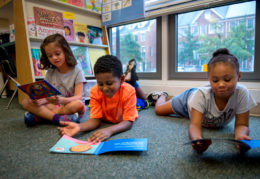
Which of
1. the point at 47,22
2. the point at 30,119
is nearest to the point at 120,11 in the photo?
the point at 47,22

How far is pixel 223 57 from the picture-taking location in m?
0.74

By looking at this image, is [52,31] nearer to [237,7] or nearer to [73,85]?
[73,85]

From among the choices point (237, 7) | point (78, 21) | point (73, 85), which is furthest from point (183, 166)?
point (78, 21)

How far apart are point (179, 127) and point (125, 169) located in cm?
55

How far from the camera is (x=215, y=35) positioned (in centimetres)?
158

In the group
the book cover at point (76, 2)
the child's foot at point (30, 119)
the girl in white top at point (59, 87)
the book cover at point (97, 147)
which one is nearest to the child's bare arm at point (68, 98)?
the girl in white top at point (59, 87)

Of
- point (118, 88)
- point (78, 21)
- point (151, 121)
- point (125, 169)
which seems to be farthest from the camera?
point (78, 21)

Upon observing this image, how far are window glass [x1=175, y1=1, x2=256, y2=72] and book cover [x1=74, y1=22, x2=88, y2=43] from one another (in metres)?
1.08

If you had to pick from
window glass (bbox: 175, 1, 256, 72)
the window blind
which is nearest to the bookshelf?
the window blind

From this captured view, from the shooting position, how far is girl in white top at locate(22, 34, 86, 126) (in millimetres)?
1083

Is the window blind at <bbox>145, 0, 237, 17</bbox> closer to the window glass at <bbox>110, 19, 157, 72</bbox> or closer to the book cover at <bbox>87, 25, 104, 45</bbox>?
the window glass at <bbox>110, 19, 157, 72</bbox>

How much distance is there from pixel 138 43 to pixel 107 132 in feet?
5.02

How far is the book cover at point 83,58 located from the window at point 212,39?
3.11ft

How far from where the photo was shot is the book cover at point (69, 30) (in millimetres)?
1848
